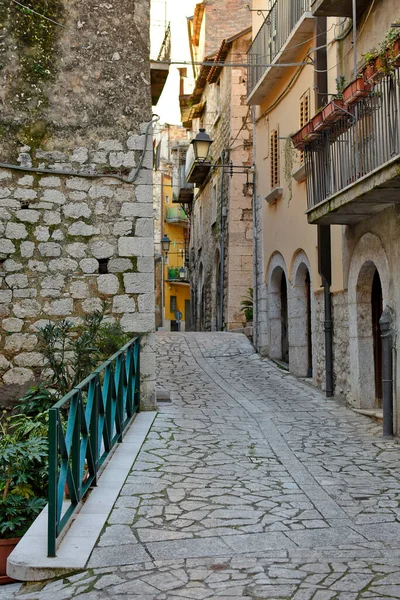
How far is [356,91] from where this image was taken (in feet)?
27.1

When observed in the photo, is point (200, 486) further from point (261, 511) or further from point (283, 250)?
point (283, 250)

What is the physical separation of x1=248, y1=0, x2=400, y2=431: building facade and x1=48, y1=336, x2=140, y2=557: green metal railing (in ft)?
10.6

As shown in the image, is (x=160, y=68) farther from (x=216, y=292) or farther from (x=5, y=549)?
(x=216, y=292)

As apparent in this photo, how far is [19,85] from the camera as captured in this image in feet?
30.3

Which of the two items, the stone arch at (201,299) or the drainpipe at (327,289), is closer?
the drainpipe at (327,289)

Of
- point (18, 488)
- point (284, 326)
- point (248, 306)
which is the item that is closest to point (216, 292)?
point (248, 306)

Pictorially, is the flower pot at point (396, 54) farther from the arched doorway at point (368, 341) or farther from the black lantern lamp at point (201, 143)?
the black lantern lamp at point (201, 143)

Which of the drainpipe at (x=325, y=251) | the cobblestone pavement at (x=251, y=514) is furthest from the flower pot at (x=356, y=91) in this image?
the cobblestone pavement at (x=251, y=514)

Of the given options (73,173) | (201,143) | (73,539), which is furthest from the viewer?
(201,143)

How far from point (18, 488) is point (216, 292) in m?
17.4

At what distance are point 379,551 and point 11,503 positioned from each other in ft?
8.58

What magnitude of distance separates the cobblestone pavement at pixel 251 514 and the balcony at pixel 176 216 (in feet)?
123

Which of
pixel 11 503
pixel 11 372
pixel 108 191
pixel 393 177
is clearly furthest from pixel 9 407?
pixel 393 177

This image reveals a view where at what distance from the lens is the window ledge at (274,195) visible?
14250 mm
